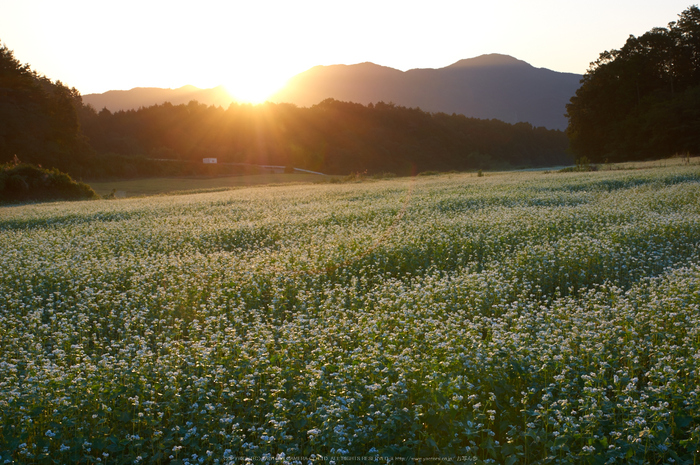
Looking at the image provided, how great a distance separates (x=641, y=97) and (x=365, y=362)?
7362 cm

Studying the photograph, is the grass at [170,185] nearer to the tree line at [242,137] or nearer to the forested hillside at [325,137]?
the tree line at [242,137]

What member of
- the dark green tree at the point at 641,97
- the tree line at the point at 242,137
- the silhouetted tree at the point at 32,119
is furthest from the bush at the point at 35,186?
the dark green tree at the point at 641,97

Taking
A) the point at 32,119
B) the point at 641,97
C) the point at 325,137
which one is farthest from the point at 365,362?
the point at 325,137

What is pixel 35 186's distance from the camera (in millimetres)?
38219

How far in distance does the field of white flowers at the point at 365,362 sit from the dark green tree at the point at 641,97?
5630cm

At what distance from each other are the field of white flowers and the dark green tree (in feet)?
185

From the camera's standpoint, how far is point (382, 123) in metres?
118

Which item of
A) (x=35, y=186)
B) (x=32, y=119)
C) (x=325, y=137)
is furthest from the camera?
(x=325, y=137)

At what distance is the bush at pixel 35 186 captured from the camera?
36.4 meters

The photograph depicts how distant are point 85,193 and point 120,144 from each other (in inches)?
2008

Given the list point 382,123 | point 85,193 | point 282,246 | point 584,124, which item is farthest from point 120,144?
point 282,246

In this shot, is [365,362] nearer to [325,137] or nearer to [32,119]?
[32,119]

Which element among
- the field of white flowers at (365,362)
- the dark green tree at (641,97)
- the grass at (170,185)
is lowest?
the field of white flowers at (365,362)

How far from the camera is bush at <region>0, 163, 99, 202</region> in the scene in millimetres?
36406
